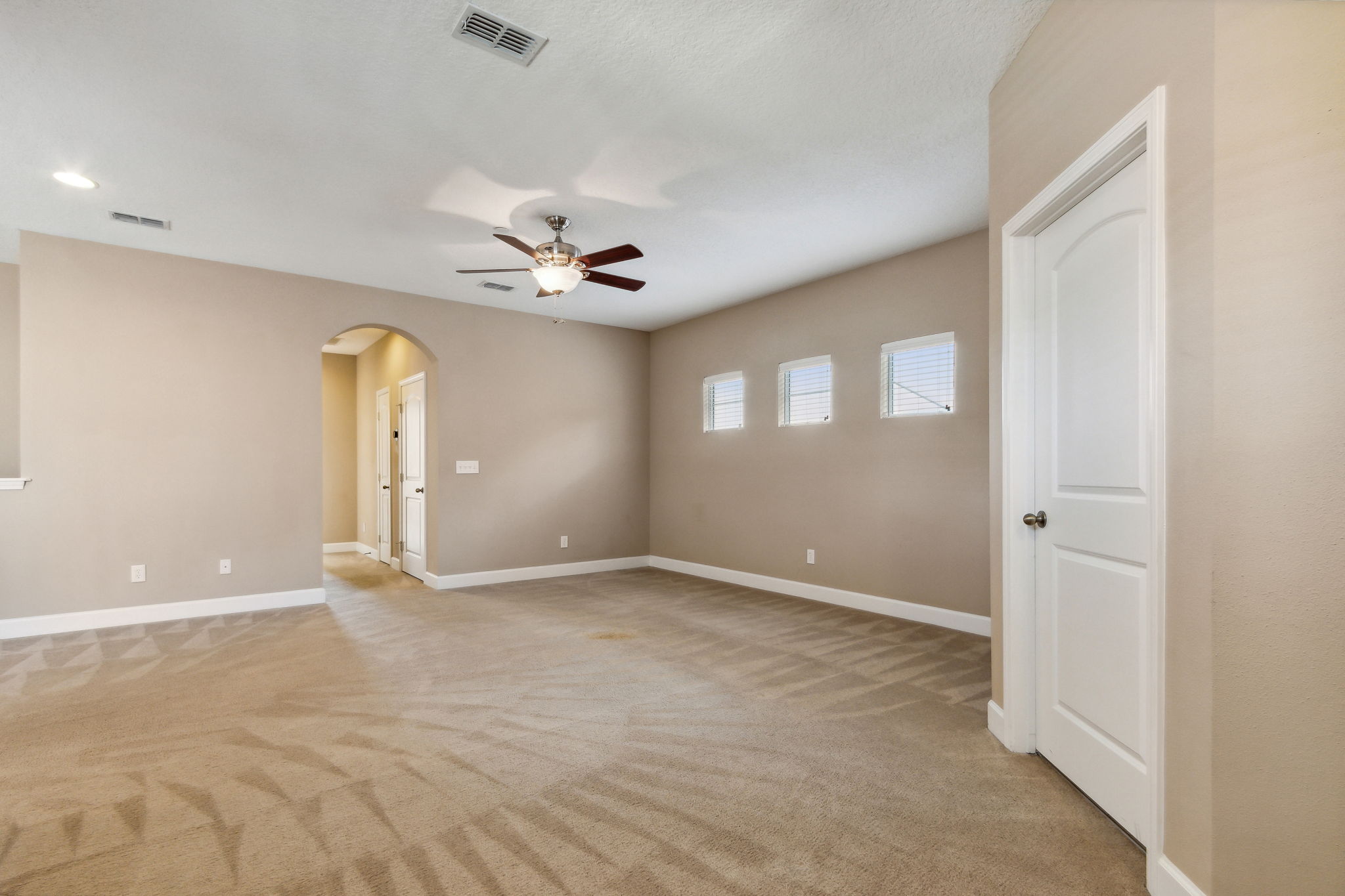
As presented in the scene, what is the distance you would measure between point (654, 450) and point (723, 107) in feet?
16.6

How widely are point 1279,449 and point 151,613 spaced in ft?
21.4

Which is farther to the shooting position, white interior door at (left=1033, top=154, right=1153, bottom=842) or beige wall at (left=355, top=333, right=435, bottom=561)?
beige wall at (left=355, top=333, right=435, bottom=561)

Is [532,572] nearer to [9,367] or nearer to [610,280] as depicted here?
[610,280]

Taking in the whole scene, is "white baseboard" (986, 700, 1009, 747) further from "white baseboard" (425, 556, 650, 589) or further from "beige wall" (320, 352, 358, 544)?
"beige wall" (320, 352, 358, 544)

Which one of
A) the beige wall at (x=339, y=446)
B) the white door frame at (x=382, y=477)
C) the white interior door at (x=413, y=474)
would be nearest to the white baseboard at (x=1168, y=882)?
the white interior door at (x=413, y=474)

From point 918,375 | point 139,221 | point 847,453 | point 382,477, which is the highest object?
point 139,221

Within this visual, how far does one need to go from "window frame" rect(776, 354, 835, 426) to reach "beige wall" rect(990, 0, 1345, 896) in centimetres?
388

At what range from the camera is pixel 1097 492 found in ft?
7.09

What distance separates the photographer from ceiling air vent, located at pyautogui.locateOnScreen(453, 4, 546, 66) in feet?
7.82

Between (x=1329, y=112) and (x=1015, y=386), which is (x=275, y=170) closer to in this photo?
(x=1015, y=386)

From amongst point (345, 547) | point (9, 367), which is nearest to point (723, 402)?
point (345, 547)

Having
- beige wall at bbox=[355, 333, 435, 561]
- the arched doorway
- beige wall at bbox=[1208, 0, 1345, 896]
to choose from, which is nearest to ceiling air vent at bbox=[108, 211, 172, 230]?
the arched doorway

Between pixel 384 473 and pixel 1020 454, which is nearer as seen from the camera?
pixel 1020 454

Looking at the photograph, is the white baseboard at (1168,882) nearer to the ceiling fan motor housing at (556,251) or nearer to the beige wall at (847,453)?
the beige wall at (847,453)
